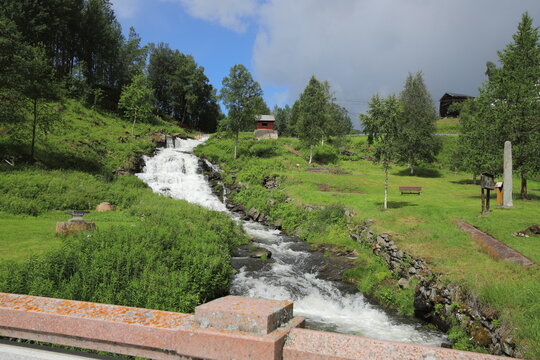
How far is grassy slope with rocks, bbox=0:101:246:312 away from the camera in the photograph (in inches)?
413

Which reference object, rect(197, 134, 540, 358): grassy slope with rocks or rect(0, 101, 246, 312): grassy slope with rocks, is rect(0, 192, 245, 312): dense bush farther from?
rect(197, 134, 540, 358): grassy slope with rocks

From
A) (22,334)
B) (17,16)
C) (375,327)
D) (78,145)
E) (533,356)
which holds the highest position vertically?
(17,16)

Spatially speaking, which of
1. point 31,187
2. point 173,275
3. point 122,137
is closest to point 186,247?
point 173,275

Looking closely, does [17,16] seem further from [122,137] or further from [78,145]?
[78,145]

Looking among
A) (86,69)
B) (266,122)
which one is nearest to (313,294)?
(266,122)

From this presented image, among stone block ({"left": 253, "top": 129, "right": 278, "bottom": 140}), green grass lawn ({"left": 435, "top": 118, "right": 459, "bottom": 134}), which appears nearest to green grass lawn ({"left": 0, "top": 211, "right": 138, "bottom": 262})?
stone block ({"left": 253, "top": 129, "right": 278, "bottom": 140})

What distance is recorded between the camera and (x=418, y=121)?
192 ft

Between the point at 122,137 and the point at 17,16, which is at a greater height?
the point at 17,16

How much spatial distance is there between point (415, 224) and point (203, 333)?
20.0 metres

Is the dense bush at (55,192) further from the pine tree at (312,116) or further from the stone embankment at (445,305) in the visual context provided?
the pine tree at (312,116)

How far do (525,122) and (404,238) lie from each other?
21.5 m

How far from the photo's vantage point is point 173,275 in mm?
11578

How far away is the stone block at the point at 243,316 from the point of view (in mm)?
3358

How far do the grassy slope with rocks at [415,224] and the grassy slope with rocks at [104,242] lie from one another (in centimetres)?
704
